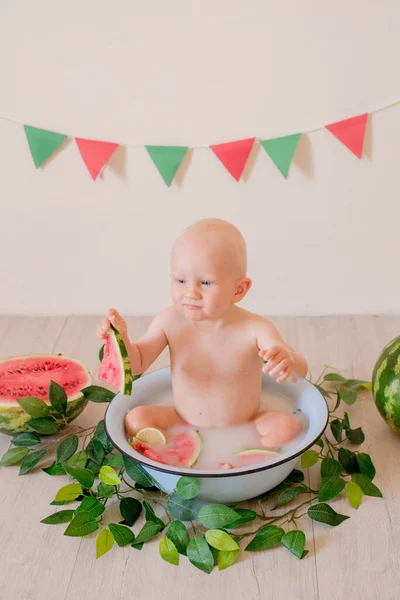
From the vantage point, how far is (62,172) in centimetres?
238

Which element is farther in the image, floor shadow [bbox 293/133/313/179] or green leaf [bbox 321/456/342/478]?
floor shadow [bbox 293/133/313/179]

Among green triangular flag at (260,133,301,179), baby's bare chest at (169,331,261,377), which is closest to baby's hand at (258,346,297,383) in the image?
baby's bare chest at (169,331,261,377)

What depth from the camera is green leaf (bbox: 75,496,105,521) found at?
4.95 ft

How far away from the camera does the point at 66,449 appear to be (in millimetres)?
1722

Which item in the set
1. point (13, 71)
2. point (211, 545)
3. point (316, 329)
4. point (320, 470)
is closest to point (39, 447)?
point (211, 545)

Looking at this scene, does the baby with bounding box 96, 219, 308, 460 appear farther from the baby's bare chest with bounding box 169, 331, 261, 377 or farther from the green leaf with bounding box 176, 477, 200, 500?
the green leaf with bounding box 176, 477, 200, 500

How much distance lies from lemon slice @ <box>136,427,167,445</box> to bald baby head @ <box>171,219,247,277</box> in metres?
0.39

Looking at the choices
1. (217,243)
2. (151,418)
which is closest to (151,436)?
(151,418)

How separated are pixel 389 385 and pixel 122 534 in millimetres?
716

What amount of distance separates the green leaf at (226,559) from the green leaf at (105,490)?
284 mm

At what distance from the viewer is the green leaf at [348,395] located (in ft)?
6.29

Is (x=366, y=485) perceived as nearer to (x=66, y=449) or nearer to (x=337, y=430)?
(x=337, y=430)

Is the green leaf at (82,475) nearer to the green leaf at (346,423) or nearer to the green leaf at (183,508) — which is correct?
the green leaf at (183,508)

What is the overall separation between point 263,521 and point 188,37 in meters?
1.44
